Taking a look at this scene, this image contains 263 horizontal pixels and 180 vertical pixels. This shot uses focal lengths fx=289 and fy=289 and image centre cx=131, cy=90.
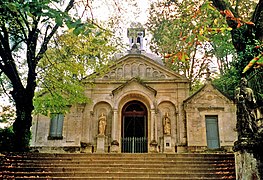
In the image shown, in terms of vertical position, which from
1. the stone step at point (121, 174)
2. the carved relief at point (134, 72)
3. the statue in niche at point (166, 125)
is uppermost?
the carved relief at point (134, 72)

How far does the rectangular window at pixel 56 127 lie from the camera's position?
19562 mm

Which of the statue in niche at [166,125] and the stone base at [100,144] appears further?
the statue in niche at [166,125]

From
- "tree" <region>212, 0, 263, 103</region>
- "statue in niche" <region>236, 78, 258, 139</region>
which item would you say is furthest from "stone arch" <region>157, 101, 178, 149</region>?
"statue in niche" <region>236, 78, 258, 139</region>

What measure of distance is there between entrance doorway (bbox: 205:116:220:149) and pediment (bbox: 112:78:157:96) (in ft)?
13.7

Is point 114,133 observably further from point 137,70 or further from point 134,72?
point 137,70

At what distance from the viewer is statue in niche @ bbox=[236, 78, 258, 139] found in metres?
7.76

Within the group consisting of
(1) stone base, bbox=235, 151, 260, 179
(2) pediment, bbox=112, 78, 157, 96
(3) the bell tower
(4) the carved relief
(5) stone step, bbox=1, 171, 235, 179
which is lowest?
(5) stone step, bbox=1, 171, 235, 179

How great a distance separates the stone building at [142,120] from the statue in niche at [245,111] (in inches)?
430

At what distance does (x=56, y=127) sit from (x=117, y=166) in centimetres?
994

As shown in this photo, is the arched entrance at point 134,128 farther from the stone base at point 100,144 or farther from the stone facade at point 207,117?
the stone facade at point 207,117

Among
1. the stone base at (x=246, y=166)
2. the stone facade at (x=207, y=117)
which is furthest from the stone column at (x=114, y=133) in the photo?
the stone base at (x=246, y=166)

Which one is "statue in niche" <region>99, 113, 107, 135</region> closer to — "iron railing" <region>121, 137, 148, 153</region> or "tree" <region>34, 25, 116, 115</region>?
"iron railing" <region>121, 137, 148, 153</region>

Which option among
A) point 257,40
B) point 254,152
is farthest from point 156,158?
point 257,40

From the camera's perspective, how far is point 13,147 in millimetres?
13023
